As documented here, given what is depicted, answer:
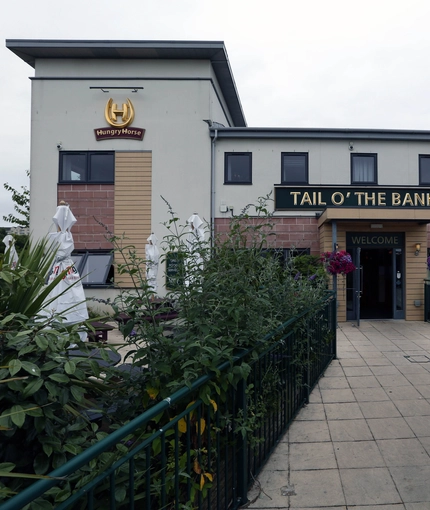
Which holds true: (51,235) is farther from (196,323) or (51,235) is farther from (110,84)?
(110,84)

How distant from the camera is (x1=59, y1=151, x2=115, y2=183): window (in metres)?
13.2

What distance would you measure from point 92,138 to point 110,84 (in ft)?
6.37

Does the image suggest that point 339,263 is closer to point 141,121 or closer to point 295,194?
point 295,194

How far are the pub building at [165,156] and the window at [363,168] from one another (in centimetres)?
3

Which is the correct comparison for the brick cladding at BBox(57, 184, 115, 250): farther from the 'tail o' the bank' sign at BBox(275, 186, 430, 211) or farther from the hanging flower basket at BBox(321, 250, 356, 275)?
the hanging flower basket at BBox(321, 250, 356, 275)

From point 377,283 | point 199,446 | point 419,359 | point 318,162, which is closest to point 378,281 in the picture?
point 377,283

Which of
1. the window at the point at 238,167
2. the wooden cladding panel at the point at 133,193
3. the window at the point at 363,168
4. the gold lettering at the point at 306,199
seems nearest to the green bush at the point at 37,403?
the wooden cladding panel at the point at 133,193

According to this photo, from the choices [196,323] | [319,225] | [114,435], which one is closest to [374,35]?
[319,225]

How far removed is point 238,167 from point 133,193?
3.60 meters

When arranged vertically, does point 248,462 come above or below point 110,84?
below

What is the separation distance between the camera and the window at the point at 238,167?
13031mm

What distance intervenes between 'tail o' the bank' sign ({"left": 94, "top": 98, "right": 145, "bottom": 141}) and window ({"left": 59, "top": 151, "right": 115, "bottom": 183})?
64cm

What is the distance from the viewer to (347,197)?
1268 cm

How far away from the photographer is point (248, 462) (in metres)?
2.91
